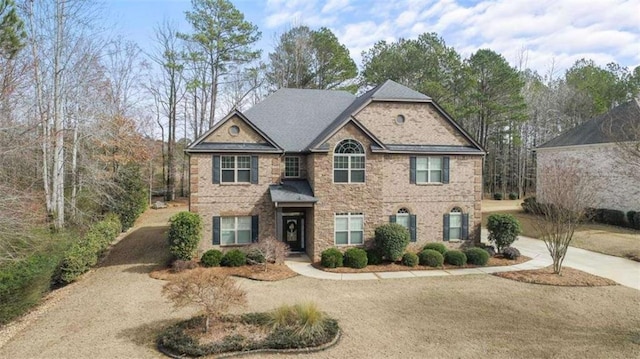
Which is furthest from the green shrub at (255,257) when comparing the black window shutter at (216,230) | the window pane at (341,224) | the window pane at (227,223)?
the window pane at (341,224)

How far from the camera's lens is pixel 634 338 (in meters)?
9.36

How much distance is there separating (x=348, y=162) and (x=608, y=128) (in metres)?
22.0

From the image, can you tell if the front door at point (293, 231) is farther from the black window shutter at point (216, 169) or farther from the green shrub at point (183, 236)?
the green shrub at point (183, 236)

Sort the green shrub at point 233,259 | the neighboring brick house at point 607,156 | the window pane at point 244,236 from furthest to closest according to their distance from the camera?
the neighboring brick house at point 607,156, the window pane at point 244,236, the green shrub at point 233,259

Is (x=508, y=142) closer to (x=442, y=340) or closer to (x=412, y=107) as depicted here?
(x=412, y=107)

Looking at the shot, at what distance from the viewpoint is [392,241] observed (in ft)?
54.3

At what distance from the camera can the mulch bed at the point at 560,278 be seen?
1393cm

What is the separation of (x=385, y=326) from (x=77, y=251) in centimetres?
1365

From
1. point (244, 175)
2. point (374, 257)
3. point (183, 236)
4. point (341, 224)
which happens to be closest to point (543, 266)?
point (374, 257)

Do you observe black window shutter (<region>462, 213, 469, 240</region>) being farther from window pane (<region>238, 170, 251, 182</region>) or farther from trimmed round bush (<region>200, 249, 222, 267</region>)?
trimmed round bush (<region>200, 249, 222, 267</region>)

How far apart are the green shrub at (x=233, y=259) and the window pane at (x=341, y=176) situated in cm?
579

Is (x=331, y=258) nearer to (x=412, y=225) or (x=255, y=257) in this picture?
(x=255, y=257)

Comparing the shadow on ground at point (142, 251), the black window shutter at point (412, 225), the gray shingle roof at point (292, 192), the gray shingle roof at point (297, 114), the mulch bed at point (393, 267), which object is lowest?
the mulch bed at point (393, 267)

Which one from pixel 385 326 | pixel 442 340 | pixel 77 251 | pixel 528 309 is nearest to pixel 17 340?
pixel 77 251
